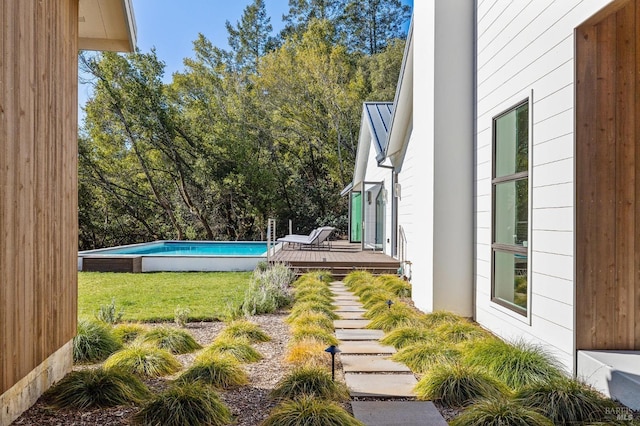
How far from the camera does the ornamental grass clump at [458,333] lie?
5.54m

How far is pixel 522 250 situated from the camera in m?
5.43

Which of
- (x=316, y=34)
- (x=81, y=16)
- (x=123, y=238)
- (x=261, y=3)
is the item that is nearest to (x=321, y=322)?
(x=81, y=16)

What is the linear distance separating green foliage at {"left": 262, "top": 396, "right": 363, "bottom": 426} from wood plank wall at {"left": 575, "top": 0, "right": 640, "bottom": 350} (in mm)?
2232

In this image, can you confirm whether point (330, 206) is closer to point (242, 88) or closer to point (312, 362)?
point (242, 88)

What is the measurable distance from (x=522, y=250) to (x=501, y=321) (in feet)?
3.29

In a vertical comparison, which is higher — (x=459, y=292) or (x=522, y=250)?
(x=522, y=250)

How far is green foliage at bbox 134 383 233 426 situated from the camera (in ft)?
10.7

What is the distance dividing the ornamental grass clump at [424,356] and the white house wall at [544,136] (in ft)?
2.95

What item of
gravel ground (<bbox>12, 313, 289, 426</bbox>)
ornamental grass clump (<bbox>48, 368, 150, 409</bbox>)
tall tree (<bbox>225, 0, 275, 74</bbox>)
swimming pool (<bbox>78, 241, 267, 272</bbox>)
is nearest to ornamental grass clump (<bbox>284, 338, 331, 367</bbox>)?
gravel ground (<bbox>12, 313, 289, 426</bbox>)

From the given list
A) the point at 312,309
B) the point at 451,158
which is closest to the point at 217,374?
the point at 312,309

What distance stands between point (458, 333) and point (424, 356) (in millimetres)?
1043

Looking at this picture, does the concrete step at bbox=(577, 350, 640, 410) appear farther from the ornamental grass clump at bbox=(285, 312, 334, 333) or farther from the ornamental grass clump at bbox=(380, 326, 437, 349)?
the ornamental grass clump at bbox=(285, 312, 334, 333)

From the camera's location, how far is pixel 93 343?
17.1 ft

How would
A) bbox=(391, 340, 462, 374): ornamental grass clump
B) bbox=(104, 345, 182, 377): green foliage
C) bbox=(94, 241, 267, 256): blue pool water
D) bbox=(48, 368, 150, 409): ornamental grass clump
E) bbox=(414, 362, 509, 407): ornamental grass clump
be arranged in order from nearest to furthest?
1. bbox=(48, 368, 150, 409): ornamental grass clump
2. bbox=(414, 362, 509, 407): ornamental grass clump
3. bbox=(104, 345, 182, 377): green foliage
4. bbox=(391, 340, 462, 374): ornamental grass clump
5. bbox=(94, 241, 267, 256): blue pool water
